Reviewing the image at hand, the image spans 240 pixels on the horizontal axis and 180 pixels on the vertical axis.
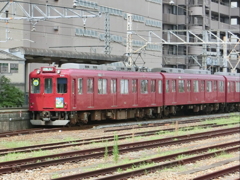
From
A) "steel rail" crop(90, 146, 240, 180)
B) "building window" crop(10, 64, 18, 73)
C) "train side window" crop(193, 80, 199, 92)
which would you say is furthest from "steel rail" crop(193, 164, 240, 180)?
"train side window" crop(193, 80, 199, 92)

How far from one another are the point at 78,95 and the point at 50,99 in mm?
1312

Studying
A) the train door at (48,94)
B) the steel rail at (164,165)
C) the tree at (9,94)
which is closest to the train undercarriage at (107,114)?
the train door at (48,94)

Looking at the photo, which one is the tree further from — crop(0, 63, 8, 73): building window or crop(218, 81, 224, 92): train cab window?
crop(218, 81, 224, 92): train cab window

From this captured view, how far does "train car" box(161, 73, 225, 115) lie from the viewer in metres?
32.5

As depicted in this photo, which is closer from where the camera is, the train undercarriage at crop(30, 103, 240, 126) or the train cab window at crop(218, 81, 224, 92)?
the train undercarriage at crop(30, 103, 240, 126)

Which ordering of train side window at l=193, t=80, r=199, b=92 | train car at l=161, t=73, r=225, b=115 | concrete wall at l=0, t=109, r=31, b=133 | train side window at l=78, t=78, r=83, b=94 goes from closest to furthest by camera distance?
concrete wall at l=0, t=109, r=31, b=133
train side window at l=78, t=78, r=83, b=94
train car at l=161, t=73, r=225, b=115
train side window at l=193, t=80, r=199, b=92

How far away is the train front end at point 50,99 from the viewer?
2436cm

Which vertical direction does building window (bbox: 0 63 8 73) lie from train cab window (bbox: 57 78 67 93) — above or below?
above

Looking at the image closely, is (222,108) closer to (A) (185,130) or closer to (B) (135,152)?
(A) (185,130)

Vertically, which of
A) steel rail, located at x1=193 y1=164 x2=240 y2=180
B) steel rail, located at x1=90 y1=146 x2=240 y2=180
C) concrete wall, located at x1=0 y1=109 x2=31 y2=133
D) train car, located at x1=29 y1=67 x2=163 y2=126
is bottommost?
steel rail, located at x1=193 y1=164 x2=240 y2=180

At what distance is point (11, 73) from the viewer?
26.4 metres

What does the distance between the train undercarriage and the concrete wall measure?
38cm

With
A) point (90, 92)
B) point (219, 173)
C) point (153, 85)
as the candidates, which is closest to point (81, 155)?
point (219, 173)

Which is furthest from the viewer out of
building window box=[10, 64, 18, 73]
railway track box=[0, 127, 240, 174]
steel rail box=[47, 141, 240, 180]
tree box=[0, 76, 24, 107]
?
building window box=[10, 64, 18, 73]
